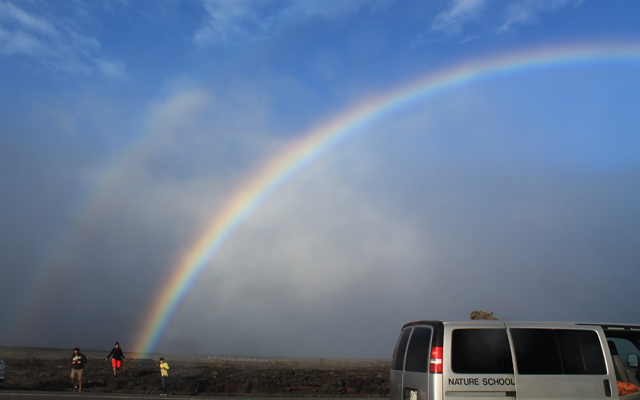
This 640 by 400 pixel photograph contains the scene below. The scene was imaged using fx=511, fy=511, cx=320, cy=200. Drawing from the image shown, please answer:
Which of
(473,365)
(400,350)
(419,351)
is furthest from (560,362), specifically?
(400,350)

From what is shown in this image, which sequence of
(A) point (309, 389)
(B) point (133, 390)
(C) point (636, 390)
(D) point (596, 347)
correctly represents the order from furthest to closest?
(A) point (309, 389)
(B) point (133, 390)
(C) point (636, 390)
(D) point (596, 347)

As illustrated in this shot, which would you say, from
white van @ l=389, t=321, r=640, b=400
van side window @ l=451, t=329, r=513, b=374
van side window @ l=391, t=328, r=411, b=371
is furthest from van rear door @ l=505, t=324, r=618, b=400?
van side window @ l=391, t=328, r=411, b=371

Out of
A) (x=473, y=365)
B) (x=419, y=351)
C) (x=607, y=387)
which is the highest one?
(x=419, y=351)

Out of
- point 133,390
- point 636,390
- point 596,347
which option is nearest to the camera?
point 596,347

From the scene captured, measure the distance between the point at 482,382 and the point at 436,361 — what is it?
78 centimetres

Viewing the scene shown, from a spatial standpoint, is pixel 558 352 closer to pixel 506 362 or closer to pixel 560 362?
pixel 560 362

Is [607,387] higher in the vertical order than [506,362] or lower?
lower

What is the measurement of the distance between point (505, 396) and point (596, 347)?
2.10 m

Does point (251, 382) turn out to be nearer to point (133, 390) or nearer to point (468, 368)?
point (133, 390)

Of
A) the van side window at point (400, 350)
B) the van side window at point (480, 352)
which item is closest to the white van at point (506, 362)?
the van side window at point (480, 352)

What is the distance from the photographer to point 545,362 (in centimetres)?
852

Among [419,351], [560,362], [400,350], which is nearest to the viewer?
[560,362]

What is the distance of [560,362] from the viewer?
862 centimetres

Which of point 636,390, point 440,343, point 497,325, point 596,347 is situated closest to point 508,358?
point 497,325
